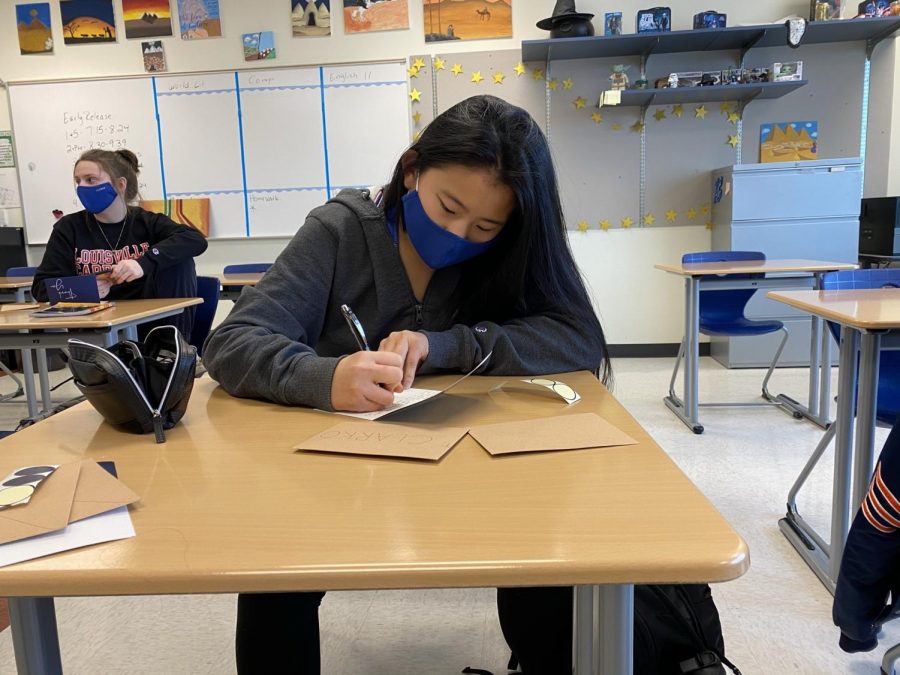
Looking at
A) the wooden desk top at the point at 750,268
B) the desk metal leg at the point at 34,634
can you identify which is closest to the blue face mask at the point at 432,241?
the desk metal leg at the point at 34,634

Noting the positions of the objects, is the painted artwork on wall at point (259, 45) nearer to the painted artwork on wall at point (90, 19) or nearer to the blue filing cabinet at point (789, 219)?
the painted artwork on wall at point (90, 19)

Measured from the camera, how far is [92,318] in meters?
2.07

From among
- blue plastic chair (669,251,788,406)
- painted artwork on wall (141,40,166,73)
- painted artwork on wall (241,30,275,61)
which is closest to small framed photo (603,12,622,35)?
blue plastic chair (669,251,788,406)

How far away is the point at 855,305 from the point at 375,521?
152 centimetres

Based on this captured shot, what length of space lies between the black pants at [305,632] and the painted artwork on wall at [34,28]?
478 cm

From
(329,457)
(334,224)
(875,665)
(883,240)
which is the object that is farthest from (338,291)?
(883,240)

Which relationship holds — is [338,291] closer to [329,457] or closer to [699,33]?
[329,457]

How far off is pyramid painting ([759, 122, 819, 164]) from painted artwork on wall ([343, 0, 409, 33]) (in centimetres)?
242

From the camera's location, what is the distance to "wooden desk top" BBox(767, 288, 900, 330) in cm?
134

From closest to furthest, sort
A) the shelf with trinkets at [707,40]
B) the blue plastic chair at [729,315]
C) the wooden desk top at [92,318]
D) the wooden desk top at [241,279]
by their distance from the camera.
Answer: the wooden desk top at [92,318] < the blue plastic chair at [729,315] < the wooden desk top at [241,279] < the shelf with trinkets at [707,40]

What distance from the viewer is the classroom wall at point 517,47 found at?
158 inches

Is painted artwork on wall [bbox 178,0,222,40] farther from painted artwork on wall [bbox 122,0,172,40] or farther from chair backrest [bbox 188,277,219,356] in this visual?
chair backrest [bbox 188,277,219,356]

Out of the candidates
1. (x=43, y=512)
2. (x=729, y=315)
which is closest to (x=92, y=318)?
(x=43, y=512)

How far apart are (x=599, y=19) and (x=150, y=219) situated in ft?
9.87
